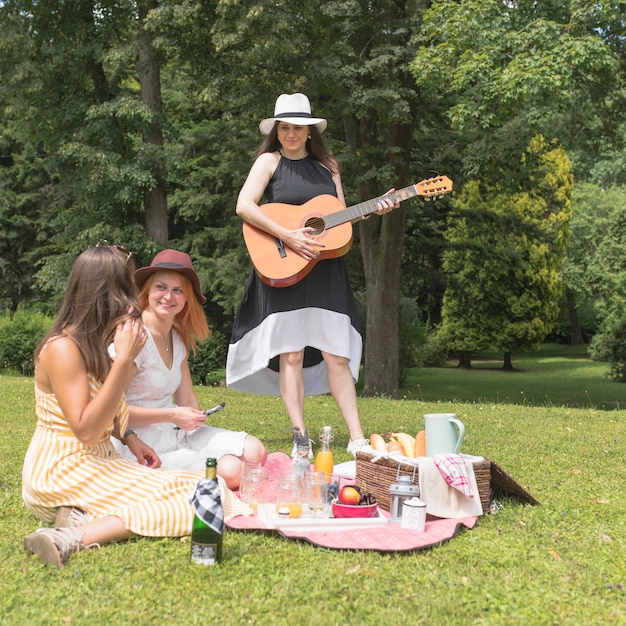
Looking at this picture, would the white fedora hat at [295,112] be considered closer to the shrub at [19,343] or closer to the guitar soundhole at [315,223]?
the guitar soundhole at [315,223]

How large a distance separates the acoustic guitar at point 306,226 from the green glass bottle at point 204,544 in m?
2.43

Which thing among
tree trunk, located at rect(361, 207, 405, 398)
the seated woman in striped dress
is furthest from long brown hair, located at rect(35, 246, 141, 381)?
tree trunk, located at rect(361, 207, 405, 398)

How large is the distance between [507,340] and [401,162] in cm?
1356

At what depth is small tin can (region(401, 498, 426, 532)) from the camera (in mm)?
3584

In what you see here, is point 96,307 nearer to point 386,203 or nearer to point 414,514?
point 414,514

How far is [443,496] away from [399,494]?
27cm

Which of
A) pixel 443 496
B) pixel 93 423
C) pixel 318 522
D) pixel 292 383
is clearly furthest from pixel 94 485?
pixel 292 383

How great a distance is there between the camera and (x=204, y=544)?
10.2 ft

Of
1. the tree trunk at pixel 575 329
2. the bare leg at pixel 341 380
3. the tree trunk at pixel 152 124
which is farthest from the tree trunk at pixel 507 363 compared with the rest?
the bare leg at pixel 341 380

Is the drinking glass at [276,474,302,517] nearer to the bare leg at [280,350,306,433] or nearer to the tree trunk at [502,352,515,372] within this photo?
the bare leg at [280,350,306,433]

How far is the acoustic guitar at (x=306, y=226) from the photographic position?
528cm

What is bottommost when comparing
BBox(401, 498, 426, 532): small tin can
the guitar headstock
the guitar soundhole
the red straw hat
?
BBox(401, 498, 426, 532): small tin can

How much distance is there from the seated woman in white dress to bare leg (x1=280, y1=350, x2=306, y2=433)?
103 centimetres

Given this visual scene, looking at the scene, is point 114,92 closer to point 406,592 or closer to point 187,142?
point 187,142
